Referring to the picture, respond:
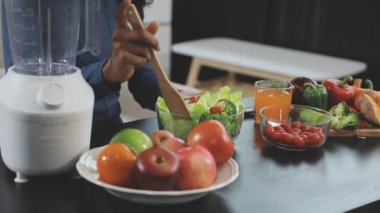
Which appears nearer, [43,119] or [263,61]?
[43,119]

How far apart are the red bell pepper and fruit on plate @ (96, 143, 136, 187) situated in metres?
0.68

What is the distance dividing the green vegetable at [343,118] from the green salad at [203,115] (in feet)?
0.75

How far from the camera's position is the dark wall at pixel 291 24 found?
368 cm

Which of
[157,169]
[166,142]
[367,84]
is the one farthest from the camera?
[367,84]

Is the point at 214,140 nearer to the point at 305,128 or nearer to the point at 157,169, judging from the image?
the point at 157,169

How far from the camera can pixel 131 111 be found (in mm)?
2328

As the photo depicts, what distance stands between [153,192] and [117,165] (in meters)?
0.08

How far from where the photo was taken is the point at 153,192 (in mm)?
934

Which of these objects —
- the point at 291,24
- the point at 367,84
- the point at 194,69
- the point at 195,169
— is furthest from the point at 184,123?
the point at 291,24

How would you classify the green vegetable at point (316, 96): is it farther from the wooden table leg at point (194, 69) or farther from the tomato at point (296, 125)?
the wooden table leg at point (194, 69)

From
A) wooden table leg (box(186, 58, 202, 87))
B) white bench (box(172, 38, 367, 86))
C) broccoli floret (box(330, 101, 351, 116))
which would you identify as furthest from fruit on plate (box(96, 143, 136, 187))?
wooden table leg (box(186, 58, 202, 87))

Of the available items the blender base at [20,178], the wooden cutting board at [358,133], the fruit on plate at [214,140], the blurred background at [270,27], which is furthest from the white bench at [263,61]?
the blender base at [20,178]

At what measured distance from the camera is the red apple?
959 mm

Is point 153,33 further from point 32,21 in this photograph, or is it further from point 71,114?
point 32,21
